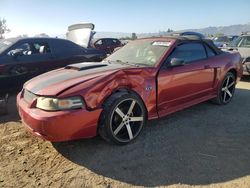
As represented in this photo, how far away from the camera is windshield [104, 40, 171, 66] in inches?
173

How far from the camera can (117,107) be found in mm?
3617

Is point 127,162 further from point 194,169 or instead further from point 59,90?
point 59,90

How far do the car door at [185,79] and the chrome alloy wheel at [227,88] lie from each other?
0.59m

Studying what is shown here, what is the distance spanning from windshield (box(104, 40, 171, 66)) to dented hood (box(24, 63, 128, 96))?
58cm

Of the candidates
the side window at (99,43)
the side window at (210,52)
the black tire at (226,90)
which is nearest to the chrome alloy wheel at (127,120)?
the side window at (210,52)

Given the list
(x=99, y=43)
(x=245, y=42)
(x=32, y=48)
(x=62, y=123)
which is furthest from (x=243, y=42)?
(x=99, y=43)

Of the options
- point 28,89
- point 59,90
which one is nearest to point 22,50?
point 28,89

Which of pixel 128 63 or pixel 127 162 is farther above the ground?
pixel 128 63

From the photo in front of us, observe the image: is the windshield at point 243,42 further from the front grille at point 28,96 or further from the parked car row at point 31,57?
the front grille at point 28,96

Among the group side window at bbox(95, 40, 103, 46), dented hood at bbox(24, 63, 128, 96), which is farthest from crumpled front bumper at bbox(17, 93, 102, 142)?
side window at bbox(95, 40, 103, 46)

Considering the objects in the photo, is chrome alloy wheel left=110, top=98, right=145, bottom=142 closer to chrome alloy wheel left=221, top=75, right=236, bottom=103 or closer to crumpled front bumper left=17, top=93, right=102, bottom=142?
crumpled front bumper left=17, top=93, right=102, bottom=142

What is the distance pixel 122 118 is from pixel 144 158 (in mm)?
636

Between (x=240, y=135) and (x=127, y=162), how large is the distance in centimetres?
190

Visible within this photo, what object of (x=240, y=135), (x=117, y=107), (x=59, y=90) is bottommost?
(x=240, y=135)
